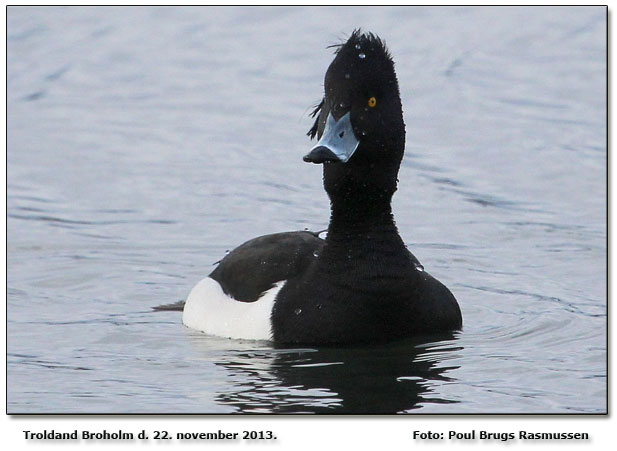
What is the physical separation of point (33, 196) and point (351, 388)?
21.6 feet

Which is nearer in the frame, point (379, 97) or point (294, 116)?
point (379, 97)

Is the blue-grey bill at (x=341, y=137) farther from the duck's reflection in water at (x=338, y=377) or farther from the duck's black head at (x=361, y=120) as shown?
the duck's reflection in water at (x=338, y=377)

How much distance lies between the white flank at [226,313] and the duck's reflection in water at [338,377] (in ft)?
0.72

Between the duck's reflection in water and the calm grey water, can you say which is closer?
the duck's reflection in water

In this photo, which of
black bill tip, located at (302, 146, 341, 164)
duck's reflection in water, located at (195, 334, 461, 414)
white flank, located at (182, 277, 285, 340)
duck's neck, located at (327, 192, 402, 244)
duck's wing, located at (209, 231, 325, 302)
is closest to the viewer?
duck's reflection in water, located at (195, 334, 461, 414)

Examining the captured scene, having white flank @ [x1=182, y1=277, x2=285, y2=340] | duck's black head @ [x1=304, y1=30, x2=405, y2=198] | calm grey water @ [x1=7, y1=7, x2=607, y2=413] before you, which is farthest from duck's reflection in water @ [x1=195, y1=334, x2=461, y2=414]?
duck's black head @ [x1=304, y1=30, x2=405, y2=198]

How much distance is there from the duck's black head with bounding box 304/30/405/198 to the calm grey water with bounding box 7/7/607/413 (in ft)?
3.79

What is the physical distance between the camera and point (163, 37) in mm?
20547

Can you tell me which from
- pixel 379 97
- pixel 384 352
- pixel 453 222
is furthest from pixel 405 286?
pixel 453 222

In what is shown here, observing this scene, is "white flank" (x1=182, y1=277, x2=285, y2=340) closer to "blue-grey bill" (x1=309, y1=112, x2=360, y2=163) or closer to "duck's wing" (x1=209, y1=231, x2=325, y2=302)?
"duck's wing" (x1=209, y1=231, x2=325, y2=302)

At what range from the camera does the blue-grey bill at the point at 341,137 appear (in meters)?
9.38

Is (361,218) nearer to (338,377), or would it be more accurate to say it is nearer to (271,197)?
(338,377)

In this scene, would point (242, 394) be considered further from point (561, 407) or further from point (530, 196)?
point (530, 196)

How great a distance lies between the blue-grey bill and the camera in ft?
30.8
